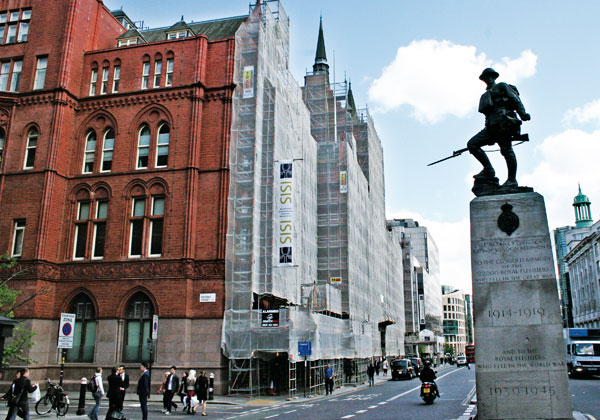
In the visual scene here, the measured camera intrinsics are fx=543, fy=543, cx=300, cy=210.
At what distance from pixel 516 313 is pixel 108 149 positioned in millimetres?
28908

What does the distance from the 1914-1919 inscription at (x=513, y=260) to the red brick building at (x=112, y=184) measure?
19989 millimetres

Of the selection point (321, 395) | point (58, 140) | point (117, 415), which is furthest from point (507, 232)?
point (58, 140)

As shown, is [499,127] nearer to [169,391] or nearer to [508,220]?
[508,220]

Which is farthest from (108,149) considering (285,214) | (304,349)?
(304,349)

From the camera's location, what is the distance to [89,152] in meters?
34.4

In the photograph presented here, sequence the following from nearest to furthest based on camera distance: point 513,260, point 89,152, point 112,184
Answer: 1. point 513,260
2. point 112,184
3. point 89,152

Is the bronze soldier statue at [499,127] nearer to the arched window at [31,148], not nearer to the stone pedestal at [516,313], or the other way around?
the stone pedestal at [516,313]

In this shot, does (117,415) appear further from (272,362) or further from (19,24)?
(19,24)

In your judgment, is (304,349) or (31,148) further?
(31,148)

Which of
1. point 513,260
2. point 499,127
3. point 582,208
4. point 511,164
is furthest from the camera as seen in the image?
point 582,208

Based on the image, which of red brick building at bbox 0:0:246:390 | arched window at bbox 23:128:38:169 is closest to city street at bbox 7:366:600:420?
red brick building at bbox 0:0:246:390

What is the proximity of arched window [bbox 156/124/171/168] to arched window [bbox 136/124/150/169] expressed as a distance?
0.71m

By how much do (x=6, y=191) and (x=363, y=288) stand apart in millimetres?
29923

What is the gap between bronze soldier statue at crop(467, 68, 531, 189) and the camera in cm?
1268
